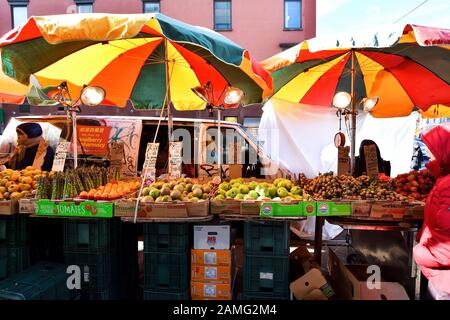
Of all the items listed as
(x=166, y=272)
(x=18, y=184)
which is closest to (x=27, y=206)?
(x=18, y=184)

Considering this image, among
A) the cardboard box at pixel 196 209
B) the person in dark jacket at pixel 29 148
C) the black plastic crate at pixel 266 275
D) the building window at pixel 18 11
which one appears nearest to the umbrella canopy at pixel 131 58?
the person in dark jacket at pixel 29 148

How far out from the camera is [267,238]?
3.12 metres

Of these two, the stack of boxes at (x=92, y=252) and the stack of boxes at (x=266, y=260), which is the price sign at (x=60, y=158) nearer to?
the stack of boxes at (x=92, y=252)

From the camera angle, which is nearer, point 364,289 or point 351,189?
point 364,289

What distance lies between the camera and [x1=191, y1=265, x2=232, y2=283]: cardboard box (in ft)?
10.2

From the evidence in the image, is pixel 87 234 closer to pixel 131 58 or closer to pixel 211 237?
pixel 211 237

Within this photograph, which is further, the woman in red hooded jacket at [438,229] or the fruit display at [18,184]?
the fruit display at [18,184]

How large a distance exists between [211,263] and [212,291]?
0.93 feet

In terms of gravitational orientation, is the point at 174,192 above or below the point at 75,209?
above

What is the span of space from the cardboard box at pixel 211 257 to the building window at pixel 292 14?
14.6m

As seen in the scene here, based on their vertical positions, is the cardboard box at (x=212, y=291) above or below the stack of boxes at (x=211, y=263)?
below

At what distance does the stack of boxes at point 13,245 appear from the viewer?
10.6 ft

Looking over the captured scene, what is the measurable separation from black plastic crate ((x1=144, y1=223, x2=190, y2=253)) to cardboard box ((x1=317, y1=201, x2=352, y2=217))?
1371mm

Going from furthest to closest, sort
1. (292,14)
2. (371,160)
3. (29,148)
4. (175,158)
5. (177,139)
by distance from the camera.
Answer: (292,14) < (177,139) < (29,148) < (371,160) < (175,158)
